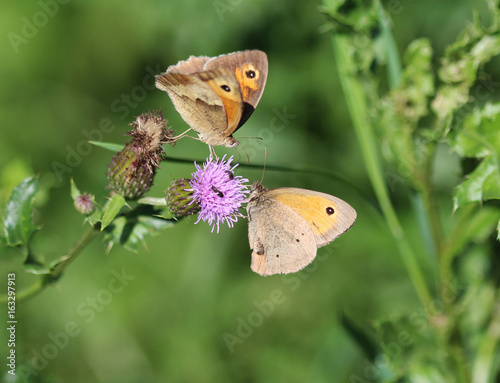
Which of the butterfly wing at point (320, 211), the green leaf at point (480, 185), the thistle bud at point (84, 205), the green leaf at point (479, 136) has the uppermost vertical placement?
the green leaf at point (479, 136)

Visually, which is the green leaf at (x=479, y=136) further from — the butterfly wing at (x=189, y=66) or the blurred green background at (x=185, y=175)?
the blurred green background at (x=185, y=175)

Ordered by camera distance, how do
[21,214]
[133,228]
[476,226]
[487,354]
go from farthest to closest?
[487,354] < [476,226] < [133,228] < [21,214]

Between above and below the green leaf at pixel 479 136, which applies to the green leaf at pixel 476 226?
below

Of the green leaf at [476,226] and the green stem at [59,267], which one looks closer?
the green stem at [59,267]

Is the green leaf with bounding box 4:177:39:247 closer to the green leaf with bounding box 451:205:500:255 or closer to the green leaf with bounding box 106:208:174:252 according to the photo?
the green leaf with bounding box 106:208:174:252

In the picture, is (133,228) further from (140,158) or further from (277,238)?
(277,238)

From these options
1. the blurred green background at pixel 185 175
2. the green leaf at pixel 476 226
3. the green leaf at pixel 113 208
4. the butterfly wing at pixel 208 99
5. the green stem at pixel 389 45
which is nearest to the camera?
the green leaf at pixel 113 208

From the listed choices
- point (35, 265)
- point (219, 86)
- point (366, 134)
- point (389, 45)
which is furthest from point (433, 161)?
point (35, 265)

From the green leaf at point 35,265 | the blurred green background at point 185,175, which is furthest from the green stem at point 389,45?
the green leaf at point 35,265
